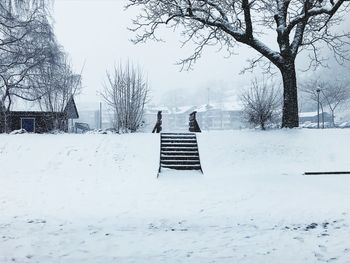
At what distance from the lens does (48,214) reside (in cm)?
944

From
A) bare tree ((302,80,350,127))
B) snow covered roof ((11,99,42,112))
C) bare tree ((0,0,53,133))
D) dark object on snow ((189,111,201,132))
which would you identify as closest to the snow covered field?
dark object on snow ((189,111,201,132))

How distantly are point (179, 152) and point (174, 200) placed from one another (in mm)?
5912

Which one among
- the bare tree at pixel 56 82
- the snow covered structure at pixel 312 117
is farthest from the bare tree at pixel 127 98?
the snow covered structure at pixel 312 117

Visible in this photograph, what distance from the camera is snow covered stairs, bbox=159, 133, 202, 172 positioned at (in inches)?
620

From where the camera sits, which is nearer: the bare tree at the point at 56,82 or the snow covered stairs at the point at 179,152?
the snow covered stairs at the point at 179,152

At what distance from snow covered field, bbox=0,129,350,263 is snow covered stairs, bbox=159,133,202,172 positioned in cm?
35

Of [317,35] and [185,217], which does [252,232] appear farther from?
[317,35]

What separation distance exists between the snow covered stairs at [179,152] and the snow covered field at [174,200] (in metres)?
0.35

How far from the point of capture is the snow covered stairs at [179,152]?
15.8 m

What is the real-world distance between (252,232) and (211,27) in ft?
47.3

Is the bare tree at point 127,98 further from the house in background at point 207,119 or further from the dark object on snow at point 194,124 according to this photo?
the house in background at point 207,119

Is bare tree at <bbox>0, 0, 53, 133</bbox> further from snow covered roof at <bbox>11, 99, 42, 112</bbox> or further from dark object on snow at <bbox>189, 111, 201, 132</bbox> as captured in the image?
dark object on snow at <bbox>189, 111, 201, 132</bbox>

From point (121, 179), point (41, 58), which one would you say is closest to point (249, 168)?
point (121, 179)

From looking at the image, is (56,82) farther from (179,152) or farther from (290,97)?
(290,97)
